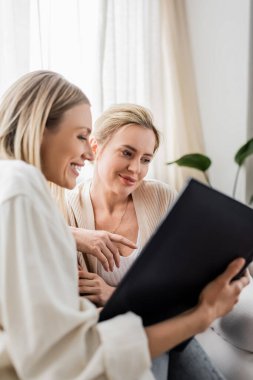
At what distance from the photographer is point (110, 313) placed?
0.74m

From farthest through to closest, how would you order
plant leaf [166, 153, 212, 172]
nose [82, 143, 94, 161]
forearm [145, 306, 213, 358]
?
plant leaf [166, 153, 212, 172], nose [82, 143, 94, 161], forearm [145, 306, 213, 358]

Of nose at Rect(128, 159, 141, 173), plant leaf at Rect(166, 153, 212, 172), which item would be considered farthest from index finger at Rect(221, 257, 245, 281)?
plant leaf at Rect(166, 153, 212, 172)

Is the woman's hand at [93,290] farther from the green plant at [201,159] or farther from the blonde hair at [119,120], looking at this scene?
the green plant at [201,159]

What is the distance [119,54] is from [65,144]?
156 centimetres

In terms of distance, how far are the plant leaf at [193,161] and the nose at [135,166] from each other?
0.87 meters

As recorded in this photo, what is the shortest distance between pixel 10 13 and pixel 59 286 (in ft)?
4.99

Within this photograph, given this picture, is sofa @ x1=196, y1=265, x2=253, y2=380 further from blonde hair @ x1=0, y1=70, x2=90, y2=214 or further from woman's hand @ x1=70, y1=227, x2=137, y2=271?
blonde hair @ x1=0, y1=70, x2=90, y2=214

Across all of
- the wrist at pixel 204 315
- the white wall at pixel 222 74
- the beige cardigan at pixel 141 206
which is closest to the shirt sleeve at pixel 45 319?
the wrist at pixel 204 315

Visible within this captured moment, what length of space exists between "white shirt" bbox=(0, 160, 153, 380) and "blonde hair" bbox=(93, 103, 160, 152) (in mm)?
874

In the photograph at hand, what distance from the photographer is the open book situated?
683 mm

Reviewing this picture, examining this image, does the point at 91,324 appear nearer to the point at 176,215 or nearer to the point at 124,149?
the point at 176,215

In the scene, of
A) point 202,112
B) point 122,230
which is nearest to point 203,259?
point 122,230

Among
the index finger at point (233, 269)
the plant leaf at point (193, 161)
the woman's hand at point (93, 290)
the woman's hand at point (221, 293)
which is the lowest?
the plant leaf at point (193, 161)

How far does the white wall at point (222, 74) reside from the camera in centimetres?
254
